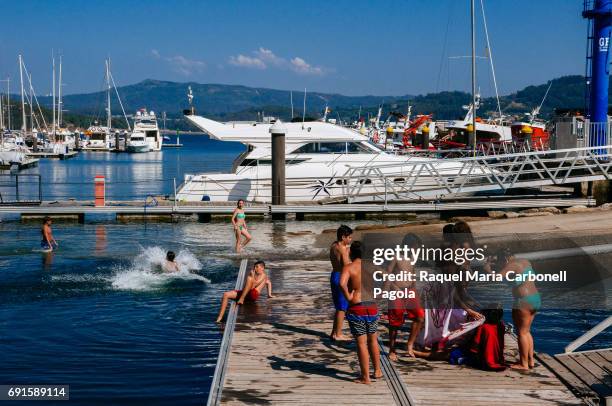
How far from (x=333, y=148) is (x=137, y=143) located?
322 feet

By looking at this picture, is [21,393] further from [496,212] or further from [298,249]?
[496,212]

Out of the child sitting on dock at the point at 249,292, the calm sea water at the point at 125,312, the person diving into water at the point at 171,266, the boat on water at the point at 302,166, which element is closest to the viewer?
the calm sea water at the point at 125,312

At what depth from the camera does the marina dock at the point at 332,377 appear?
9156 mm

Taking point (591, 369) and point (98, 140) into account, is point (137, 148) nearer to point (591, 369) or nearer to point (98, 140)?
point (98, 140)

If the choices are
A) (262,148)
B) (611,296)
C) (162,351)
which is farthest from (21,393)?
(262,148)

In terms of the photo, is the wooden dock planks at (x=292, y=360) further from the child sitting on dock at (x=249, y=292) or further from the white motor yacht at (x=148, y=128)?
the white motor yacht at (x=148, y=128)

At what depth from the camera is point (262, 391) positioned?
31.0 ft

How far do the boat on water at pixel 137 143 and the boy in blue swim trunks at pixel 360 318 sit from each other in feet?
399

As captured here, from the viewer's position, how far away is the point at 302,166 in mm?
33406

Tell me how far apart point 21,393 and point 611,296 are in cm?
1221

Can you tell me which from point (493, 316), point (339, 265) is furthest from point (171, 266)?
point (493, 316)

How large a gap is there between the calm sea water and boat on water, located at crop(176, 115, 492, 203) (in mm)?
4337

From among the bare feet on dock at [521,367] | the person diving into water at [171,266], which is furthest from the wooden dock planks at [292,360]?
the person diving into water at [171,266]

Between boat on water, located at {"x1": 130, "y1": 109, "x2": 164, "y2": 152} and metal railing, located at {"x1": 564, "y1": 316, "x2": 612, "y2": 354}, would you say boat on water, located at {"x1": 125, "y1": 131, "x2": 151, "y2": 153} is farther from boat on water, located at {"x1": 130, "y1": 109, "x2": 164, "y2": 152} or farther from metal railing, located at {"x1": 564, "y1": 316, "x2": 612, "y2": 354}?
metal railing, located at {"x1": 564, "y1": 316, "x2": 612, "y2": 354}
